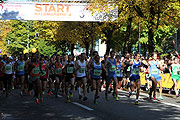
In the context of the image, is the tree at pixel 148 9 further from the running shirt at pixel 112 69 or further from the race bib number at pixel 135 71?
the race bib number at pixel 135 71

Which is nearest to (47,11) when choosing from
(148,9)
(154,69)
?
(148,9)

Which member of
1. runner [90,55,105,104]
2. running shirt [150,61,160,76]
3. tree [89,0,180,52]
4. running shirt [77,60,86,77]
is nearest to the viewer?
runner [90,55,105,104]

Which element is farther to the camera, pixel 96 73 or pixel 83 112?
pixel 96 73

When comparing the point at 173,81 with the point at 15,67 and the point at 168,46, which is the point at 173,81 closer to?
the point at 15,67

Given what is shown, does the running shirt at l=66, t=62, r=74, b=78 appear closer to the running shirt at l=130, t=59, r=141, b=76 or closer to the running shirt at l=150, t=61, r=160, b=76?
the running shirt at l=130, t=59, r=141, b=76

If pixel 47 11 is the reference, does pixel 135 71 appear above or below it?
below

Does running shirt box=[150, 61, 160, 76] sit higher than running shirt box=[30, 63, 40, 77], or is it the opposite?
running shirt box=[150, 61, 160, 76]

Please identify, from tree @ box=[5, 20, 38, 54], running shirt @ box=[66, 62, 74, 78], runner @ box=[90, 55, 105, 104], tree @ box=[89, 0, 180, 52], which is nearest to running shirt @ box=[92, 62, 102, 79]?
runner @ box=[90, 55, 105, 104]

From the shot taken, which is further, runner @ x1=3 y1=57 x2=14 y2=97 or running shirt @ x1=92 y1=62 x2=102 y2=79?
runner @ x1=3 y1=57 x2=14 y2=97

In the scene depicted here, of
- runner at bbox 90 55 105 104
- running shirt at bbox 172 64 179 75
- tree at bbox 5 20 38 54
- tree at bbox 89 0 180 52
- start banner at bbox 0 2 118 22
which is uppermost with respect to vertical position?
tree at bbox 5 20 38 54

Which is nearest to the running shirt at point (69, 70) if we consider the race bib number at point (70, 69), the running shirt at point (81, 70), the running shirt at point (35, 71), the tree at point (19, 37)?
the race bib number at point (70, 69)

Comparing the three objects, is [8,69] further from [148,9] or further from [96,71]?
[148,9]

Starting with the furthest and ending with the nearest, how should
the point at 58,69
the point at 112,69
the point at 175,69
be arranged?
the point at 175,69
the point at 58,69
the point at 112,69

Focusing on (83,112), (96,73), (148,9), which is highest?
(148,9)
